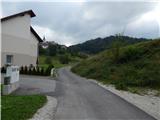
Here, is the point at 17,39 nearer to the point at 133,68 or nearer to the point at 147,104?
the point at 133,68

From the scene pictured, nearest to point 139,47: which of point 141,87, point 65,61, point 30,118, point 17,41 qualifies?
point 141,87

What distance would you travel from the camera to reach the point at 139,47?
3956 centimetres

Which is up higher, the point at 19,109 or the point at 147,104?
the point at 19,109

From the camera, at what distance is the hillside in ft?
85.1

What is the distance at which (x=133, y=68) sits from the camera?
3216cm

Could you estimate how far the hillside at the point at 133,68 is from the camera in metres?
25.9

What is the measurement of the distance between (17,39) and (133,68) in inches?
536

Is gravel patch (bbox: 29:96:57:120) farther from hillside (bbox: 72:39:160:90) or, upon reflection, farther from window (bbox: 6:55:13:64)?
window (bbox: 6:55:13:64)

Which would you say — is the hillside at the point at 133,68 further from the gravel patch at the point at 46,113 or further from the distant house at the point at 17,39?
the gravel patch at the point at 46,113

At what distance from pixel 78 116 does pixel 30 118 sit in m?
1.75

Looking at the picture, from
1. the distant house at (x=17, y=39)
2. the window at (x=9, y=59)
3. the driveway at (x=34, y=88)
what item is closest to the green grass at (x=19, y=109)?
the driveway at (x=34, y=88)

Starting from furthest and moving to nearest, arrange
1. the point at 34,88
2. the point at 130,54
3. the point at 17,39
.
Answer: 1. the point at 130,54
2. the point at 17,39
3. the point at 34,88

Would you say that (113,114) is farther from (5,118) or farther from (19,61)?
(19,61)

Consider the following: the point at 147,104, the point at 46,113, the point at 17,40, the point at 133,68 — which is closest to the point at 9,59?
the point at 17,40
